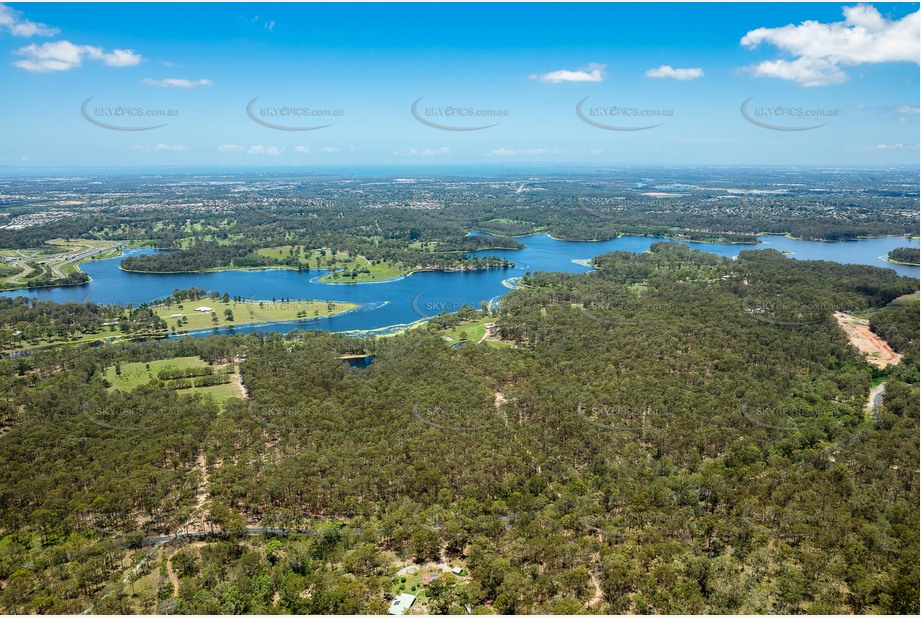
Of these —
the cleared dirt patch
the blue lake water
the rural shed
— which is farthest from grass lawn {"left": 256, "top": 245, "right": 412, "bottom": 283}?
the rural shed

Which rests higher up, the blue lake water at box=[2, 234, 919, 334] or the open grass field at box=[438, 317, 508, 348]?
the blue lake water at box=[2, 234, 919, 334]

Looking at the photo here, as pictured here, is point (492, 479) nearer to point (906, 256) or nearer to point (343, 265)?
point (343, 265)

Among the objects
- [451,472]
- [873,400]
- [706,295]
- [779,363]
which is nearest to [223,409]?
[451,472]

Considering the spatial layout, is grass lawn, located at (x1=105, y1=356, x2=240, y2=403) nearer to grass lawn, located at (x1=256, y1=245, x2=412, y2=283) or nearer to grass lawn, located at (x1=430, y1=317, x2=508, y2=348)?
grass lawn, located at (x1=430, y1=317, x2=508, y2=348)

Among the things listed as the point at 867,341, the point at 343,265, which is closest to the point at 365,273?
the point at 343,265

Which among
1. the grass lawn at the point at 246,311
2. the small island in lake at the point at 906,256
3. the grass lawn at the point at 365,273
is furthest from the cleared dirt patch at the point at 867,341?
the grass lawn at the point at 365,273

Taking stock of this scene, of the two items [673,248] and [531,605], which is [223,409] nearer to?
[531,605]

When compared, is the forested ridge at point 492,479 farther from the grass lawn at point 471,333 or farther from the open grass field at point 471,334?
the grass lawn at point 471,333
